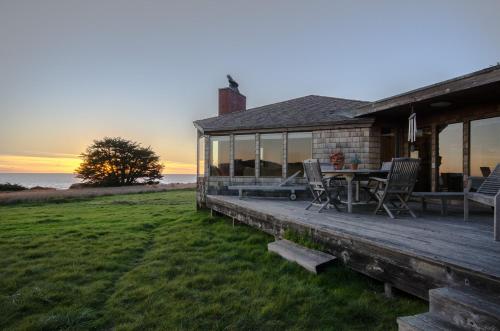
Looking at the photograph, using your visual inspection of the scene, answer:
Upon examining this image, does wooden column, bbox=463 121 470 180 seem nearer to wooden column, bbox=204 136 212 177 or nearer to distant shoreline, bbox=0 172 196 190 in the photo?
wooden column, bbox=204 136 212 177

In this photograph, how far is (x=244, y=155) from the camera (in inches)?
380

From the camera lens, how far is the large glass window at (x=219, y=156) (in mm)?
9938

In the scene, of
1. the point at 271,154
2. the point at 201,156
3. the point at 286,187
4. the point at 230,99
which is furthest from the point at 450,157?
the point at 230,99

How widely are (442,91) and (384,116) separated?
2774 mm

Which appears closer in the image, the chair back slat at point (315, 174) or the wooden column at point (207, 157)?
the chair back slat at point (315, 174)

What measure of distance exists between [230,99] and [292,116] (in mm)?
4738

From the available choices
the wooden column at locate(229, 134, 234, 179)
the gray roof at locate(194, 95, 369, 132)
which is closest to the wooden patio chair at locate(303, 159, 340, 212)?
the gray roof at locate(194, 95, 369, 132)

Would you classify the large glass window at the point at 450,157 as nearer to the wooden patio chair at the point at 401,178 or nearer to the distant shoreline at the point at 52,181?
the wooden patio chair at the point at 401,178

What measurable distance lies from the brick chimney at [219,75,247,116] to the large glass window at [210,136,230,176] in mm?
3428

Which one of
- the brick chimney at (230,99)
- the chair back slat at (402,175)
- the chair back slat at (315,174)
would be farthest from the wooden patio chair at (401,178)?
the brick chimney at (230,99)

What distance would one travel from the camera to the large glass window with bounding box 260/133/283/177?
30.1ft

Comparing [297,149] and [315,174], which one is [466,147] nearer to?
[315,174]

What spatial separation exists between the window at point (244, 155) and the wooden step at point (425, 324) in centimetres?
760

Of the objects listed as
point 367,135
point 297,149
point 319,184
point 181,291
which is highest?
point 367,135
